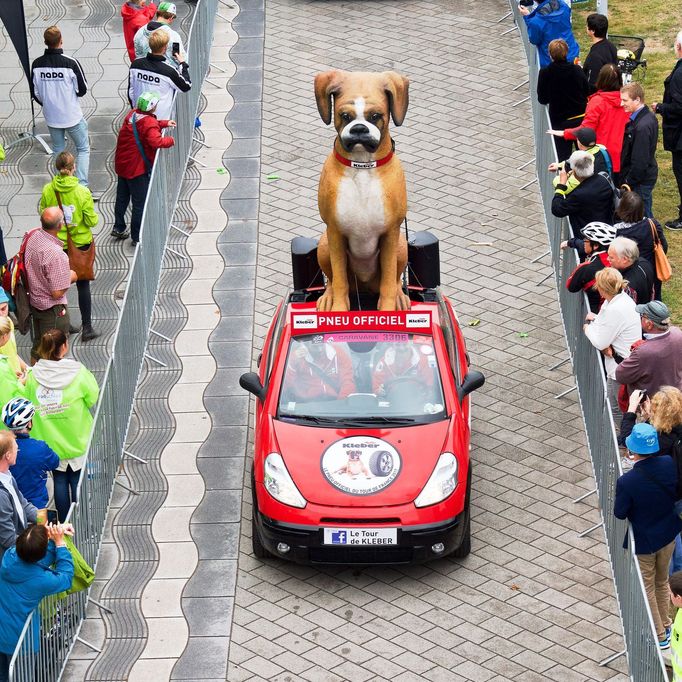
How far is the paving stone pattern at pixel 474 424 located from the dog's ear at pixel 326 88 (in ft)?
10.8

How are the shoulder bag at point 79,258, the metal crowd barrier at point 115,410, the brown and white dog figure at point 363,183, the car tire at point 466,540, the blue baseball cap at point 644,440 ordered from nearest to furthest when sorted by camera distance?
the metal crowd barrier at point 115,410 < the blue baseball cap at point 644,440 < the car tire at point 466,540 < the brown and white dog figure at point 363,183 < the shoulder bag at point 79,258

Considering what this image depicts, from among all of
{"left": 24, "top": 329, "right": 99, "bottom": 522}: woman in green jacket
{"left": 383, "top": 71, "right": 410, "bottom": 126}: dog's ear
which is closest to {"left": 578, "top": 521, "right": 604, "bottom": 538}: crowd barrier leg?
{"left": 383, "top": 71, "right": 410, "bottom": 126}: dog's ear

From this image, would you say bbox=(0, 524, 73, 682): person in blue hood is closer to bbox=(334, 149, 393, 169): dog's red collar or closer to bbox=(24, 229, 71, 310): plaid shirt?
bbox=(334, 149, 393, 169): dog's red collar

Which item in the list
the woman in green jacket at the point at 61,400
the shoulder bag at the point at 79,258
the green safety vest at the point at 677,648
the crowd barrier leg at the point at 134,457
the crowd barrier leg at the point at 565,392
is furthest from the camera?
the shoulder bag at the point at 79,258

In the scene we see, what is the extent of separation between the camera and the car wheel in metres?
10.7

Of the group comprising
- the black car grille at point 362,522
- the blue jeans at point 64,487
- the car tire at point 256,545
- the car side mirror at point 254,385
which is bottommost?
the car tire at point 256,545

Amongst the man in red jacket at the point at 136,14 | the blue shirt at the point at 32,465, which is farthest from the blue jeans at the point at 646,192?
the blue shirt at the point at 32,465

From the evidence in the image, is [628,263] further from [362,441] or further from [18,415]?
[18,415]

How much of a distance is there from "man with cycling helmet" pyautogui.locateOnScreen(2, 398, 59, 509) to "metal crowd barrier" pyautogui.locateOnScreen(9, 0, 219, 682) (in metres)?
0.32

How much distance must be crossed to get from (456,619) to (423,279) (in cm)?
366

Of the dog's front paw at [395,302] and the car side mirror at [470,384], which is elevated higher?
the dog's front paw at [395,302]

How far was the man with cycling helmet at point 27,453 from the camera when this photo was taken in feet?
33.2

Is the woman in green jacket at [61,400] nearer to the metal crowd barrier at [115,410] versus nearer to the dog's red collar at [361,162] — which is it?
the metal crowd barrier at [115,410]

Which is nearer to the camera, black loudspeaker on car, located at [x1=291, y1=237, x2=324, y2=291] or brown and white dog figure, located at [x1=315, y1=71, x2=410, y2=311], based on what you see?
brown and white dog figure, located at [x1=315, y1=71, x2=410, y2=311]
